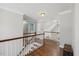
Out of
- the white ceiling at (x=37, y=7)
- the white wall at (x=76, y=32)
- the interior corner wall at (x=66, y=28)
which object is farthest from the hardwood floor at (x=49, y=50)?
the white ceiling at (x=37, y=7)

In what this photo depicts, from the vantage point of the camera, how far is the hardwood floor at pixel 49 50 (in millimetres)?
1733

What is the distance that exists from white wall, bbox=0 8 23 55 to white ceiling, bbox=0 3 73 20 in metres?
0.11

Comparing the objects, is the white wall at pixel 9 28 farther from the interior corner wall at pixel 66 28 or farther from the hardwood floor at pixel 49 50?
the interior corner wall at pixel 66 28

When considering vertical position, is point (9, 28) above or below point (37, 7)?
below

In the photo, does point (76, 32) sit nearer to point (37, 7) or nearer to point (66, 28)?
point (66, 28)

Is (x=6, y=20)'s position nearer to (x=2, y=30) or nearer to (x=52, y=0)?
(x=2, y=30)

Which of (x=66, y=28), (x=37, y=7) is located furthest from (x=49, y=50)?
(x=37, y=7)

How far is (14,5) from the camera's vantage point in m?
1.71

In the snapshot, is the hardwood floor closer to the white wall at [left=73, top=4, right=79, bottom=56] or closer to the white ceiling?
the white wall at [left=73, top=4, right=79, bottom=56]

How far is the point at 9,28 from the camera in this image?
65.4 inches

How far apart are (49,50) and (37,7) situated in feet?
2.51

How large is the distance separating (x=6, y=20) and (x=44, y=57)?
0.88m

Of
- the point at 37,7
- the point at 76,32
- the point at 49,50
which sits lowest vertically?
the point at 49,50

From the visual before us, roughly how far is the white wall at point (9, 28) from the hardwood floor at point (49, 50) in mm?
360
